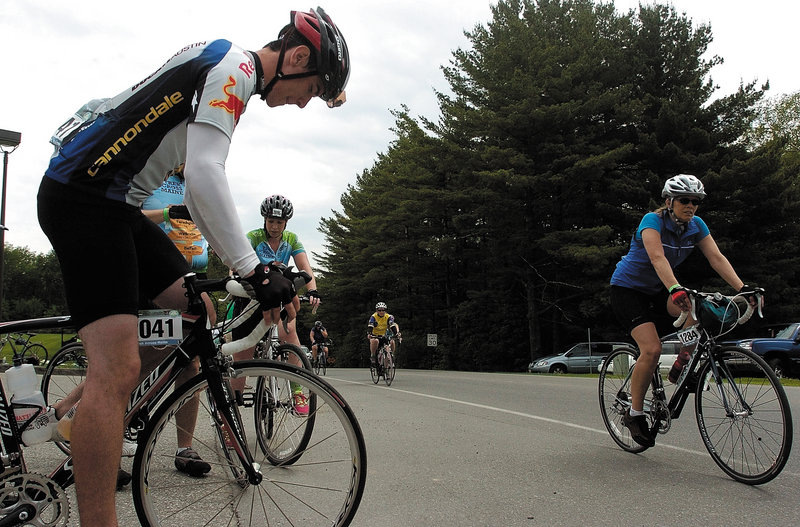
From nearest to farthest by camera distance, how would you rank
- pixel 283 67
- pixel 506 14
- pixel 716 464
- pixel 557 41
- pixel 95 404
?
pixel 95 404 → pixel 283 67 → pixel 716 464 → pixel 557 41 → pixel 506 14

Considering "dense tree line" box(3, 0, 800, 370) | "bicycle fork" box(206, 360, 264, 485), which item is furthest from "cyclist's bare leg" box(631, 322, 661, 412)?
"dense tree line" box(3, 0, 800, 370)

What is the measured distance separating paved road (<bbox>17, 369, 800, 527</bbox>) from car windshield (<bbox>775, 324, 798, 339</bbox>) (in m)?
12.9

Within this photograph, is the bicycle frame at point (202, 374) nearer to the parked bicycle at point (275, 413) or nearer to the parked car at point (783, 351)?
the parked bicycle at point (275, 413)

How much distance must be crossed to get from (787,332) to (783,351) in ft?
3.19

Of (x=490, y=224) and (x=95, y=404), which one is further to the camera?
(x=490, y=224)

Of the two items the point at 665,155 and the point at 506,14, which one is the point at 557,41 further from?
the point at 665,155

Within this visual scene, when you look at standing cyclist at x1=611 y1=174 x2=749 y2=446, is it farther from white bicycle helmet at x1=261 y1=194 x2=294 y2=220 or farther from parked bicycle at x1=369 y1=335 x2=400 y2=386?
parked bicycle at x1=369 y1=335 x2=400 y2=386

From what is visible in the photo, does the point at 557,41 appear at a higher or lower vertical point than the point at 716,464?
higher

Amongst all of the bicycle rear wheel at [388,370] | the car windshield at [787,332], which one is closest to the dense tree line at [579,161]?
the car windshield at [787,332]

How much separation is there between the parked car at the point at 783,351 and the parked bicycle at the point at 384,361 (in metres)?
9.71

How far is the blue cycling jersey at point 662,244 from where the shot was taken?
4.38 meters

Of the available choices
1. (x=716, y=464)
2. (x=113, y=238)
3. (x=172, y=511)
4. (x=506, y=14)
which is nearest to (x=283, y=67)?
(x=113, y=238)

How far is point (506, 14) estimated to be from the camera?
32.2 metres

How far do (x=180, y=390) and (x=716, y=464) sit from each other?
364cm
